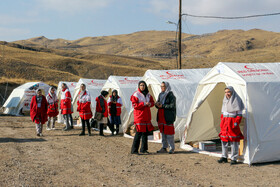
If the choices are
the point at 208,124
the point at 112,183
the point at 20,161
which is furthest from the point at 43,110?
the point at 112,183

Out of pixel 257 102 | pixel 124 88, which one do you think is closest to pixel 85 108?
pixel 124 88

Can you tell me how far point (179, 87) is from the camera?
11.2 meters

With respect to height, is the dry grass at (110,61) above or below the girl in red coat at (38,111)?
above

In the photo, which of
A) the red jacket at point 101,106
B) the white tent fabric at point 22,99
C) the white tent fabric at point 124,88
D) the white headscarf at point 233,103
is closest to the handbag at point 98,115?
the red jacket at point 101,106

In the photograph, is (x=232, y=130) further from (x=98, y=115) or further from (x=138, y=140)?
(x=98, y=115)

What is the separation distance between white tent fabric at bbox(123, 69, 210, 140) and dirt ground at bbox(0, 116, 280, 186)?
1.63 metres

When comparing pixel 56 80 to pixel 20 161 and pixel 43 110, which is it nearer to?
pixel 43 110

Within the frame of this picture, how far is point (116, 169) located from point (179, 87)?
5.37 m

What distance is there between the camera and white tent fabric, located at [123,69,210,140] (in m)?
10.4

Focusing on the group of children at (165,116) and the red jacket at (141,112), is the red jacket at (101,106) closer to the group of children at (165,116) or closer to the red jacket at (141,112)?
the group of children at (165,116)

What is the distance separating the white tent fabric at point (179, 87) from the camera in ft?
34.0

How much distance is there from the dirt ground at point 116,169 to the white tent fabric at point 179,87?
163cm

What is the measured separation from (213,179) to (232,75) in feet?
9.05

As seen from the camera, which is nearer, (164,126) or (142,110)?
(142,110)
